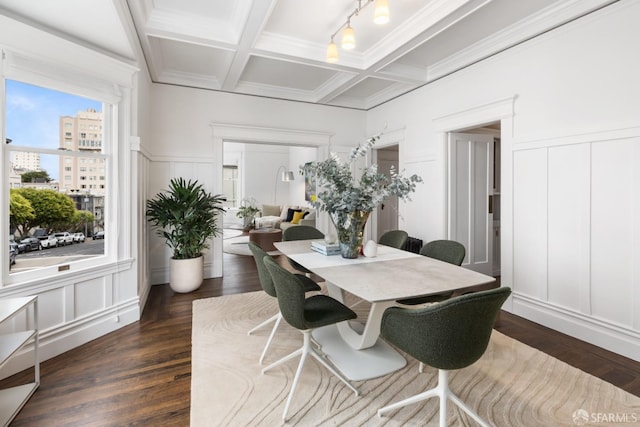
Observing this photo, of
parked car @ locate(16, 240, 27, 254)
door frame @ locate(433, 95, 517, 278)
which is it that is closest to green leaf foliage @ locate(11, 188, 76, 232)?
parked car @ locate(16, 240, 27, 254)

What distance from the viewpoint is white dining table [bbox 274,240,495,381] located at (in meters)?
1.71

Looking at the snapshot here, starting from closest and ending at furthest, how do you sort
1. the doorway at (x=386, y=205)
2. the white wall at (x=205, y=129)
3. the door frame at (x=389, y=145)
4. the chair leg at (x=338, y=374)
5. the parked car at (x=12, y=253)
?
1. the chair leg at (x=338, y=374)
2. the parked car at (x=12, y=253)
3. the white wall at (x=205, y=129)
4. the door frame at (x=389, y=145)
5. the doorway at (x=386, y=205)

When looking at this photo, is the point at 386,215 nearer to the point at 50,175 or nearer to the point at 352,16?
the point at 352,16

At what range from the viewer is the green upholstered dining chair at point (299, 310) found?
175 cm

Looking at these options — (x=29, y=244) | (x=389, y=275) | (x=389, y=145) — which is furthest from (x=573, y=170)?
(x=29, y=244)

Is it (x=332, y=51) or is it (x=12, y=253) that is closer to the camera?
(x=12, y=253)

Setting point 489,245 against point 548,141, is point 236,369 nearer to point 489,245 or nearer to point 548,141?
point 548,141

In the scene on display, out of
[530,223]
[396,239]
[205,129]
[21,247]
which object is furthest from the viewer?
[205,129]

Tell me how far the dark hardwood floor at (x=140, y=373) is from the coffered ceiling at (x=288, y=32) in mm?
2526

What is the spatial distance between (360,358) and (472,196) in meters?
2.99

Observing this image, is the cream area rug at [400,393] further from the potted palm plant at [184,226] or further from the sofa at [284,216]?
the sofa at [284,216]

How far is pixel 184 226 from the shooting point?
3.88 meters

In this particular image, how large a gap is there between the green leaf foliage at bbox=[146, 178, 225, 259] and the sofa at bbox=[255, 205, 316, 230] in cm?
354

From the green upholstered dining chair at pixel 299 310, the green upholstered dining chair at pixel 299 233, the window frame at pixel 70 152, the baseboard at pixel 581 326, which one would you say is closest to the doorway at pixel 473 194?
the baseboard at pixel 581 326
